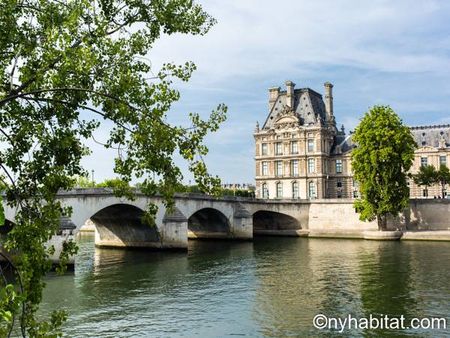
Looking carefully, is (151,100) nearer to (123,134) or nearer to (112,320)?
(123,134)

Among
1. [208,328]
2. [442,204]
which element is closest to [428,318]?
[208,328]

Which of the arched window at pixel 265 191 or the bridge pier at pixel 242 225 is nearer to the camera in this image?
the bridge pier at pixel 242 225

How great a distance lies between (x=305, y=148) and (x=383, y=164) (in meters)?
26.7

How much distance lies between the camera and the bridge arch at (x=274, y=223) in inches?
2603

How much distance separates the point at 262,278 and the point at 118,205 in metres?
18.0

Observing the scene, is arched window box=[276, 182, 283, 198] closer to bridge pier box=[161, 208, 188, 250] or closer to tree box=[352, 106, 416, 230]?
tree box=[352, 106, 416, 230]

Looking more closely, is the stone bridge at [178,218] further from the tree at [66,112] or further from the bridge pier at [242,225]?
the tree at [66,112]

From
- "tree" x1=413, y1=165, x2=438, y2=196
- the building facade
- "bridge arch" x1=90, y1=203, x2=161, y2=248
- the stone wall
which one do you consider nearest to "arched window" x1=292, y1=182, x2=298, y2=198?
the building facade

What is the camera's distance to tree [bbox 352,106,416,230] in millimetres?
53469

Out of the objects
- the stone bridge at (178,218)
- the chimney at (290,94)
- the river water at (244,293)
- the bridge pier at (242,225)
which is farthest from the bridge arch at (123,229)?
the chimney at (290,94)

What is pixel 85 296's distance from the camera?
24.4 meters

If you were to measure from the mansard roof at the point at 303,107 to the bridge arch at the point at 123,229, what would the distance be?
1601 inches

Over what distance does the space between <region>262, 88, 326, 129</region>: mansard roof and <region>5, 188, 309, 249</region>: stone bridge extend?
1923cm

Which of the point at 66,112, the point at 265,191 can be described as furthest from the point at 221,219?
the point at 66,112
